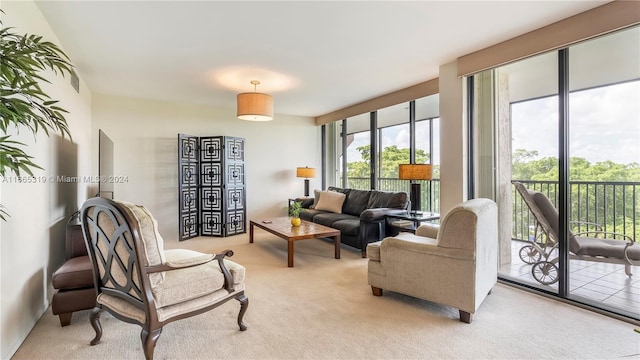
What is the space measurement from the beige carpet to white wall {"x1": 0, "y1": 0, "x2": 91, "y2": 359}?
0.23m

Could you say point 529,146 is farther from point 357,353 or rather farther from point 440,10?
point 357,353

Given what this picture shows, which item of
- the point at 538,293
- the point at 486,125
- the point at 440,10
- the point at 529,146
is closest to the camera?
the point at 440,10

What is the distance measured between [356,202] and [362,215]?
1150mm

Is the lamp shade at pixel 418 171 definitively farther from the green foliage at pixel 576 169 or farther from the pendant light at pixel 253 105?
the pendant light at pixel 253 105

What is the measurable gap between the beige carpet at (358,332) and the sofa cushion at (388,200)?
1.97m

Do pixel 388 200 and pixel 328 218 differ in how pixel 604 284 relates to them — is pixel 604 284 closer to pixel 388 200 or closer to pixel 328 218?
pixel 388 200

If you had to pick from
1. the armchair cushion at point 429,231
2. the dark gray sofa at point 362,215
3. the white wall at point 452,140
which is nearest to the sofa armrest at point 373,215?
the dark gray sofa at point 362,215

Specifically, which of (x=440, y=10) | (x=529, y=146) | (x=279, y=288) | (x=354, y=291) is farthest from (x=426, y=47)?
(x=279, y=288)

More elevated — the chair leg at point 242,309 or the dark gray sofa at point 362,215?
the dark gray sofa at point 362,215

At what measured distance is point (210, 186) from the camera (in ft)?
19.4

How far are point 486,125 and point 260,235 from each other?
13.4 feet

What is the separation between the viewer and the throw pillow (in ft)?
18.5

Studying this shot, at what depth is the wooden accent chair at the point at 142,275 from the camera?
1837mm

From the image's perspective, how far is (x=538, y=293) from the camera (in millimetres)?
3027
